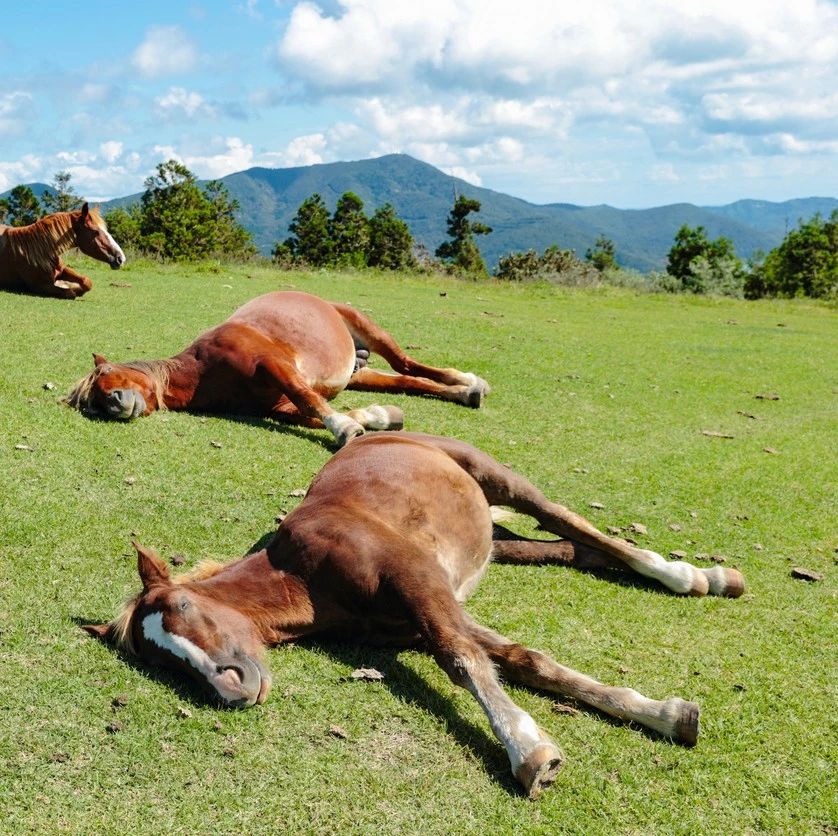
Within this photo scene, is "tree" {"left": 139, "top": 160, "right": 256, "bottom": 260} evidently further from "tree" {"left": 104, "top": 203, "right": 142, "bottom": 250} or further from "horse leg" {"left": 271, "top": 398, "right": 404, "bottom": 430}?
"horse leg" {"left": 271, "top": 398, "right": 404, "bottom": 430}

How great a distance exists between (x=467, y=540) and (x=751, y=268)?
78212mm

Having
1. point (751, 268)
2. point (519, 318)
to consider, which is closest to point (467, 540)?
point (519, 318)

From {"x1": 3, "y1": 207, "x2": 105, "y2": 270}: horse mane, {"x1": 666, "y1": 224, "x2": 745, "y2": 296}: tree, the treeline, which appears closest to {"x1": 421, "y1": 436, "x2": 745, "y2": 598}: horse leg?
{"x1": 3, "y1": 207, "x2": 105, "y2": 270}: horse mane

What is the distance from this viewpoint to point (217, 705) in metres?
3.60

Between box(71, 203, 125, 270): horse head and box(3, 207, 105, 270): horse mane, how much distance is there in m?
0.04

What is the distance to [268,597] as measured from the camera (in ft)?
13.1

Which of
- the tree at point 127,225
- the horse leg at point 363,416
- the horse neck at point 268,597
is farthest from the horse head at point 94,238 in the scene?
the tree at point 127,225

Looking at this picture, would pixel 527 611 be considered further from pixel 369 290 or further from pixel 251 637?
pixel 369 290

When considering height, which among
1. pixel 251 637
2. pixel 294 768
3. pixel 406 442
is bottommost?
pixel 294 768

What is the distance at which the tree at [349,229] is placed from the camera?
74312 millimetres

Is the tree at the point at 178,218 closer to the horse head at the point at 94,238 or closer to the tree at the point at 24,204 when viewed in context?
the tree at the point at 24,204

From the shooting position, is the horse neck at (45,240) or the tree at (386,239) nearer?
the horse neck at (45,240)

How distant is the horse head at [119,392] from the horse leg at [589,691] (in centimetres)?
424

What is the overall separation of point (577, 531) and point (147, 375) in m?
4.12
